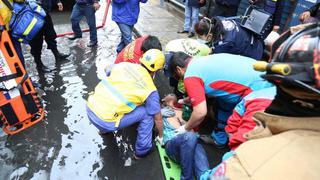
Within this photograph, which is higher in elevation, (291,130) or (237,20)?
(291,130)

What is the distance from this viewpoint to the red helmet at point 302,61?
85 cm

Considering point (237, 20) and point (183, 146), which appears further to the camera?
point (237, 20)

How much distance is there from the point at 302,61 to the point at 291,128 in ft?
0.77

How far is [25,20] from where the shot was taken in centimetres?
325

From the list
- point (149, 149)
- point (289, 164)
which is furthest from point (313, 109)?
point (149, 149)

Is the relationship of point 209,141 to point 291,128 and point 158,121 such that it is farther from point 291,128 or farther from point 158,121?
point 291,128

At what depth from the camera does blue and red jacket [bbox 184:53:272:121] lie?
2.49m

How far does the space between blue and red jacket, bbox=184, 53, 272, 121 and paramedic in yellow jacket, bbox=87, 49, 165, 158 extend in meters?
0.39

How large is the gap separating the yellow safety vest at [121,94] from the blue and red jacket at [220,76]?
16.5 inches

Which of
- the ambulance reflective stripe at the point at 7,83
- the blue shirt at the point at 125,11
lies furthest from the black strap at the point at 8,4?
the blue shirt at the point at 125,11

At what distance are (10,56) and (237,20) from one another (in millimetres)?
2767

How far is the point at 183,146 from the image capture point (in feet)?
7.95

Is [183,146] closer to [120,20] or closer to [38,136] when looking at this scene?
[38,136]

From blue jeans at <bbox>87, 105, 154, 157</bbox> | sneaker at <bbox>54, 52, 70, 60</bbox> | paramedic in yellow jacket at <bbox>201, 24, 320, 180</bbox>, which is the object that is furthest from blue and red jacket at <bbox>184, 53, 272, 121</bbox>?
sneaker at <bbox>54, 52, 70, 60</bbox>
